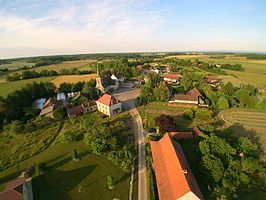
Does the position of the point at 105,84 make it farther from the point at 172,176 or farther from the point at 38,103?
the point at 172,176

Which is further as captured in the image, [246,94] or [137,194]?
[246,94]

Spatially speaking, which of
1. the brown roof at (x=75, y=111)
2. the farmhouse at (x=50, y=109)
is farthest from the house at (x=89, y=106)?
the farmhouse at (x=50, y=109)

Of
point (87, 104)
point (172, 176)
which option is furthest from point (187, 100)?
point (172, 176)

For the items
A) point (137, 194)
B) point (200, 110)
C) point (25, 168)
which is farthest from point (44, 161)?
point (200, 110)

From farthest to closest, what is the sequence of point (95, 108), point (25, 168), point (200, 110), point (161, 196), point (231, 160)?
point (95, 108), point (200, 110), point (25, 168), point (231, 160), point (161, 196)

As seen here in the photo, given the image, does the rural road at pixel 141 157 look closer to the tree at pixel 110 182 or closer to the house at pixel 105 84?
the tree at pixel 110 182

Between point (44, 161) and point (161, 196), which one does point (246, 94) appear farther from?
point (44, 161)
